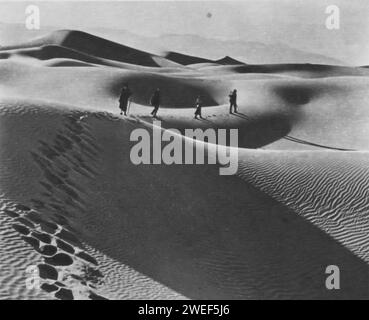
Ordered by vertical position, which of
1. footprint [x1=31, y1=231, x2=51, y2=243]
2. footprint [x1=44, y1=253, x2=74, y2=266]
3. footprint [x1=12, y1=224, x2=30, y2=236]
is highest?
footprint [x1=12, y1=224, x2=30, y2=236]

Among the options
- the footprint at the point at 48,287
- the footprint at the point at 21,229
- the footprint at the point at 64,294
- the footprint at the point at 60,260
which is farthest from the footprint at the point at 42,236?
the footprint at the point at 64,294

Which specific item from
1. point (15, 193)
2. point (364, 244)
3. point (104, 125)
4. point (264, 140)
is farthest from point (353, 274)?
point (264, 140)

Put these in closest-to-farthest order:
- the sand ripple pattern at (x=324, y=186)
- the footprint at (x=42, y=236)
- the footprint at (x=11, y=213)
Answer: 1. the footprint at (x=42, y=236)
2. the footprint at (x=11, y=213)
3. the sand ripple pattern at (x=324, y=186)

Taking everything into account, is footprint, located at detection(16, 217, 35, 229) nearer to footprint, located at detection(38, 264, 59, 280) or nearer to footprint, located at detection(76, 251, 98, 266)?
footprint, located at detection(76, 251, 98, 266)

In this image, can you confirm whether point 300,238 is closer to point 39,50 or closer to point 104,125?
point 104,125

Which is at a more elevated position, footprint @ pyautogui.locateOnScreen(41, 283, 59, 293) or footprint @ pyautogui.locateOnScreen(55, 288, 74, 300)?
footprint @ pyautogui.locateOnScreen(41, 283, 59, 293)

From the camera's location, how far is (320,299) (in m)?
12.1

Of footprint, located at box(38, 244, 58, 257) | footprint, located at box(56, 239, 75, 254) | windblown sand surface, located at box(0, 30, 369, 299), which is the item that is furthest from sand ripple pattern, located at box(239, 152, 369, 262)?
footprint, located at box(38, 244, 58, 257)

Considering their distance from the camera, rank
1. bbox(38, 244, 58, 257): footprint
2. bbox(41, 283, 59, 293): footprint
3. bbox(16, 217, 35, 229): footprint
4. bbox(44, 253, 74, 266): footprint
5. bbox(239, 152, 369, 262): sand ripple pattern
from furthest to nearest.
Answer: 1. bbox(239, 152, 369, 262): sand ripple pattern
2. bbox(16, 217, 35, 229): footprint
3. bbox(38, 244, 58, 257): footprint
4. bbox(44, 253, 74, 266): footprint
5. bbox(41, 283, 59, 293): footprint

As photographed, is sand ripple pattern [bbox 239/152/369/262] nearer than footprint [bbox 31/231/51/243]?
No

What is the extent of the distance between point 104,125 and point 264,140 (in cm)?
1651

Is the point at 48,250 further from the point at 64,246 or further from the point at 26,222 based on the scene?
the point at 26,222

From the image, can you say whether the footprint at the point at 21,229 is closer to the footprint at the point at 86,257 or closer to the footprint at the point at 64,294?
the footprint at the point at 86,257

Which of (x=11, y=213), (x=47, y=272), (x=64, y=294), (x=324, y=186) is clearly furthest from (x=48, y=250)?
(x=324, y=186)
